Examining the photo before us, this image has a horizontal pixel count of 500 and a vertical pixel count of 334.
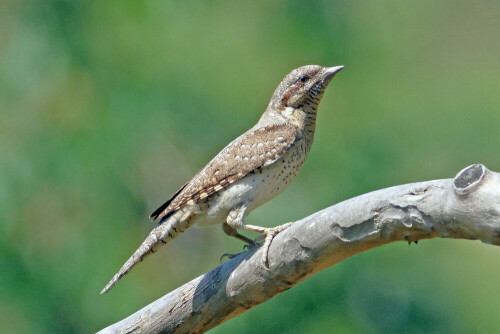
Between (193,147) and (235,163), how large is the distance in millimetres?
3117

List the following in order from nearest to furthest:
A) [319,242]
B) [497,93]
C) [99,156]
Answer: [319,242] → [99,156] → [497,93]

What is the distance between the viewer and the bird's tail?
4.54 m

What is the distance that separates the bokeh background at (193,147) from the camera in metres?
6.73

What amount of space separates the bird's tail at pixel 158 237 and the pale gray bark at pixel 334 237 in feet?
1.16

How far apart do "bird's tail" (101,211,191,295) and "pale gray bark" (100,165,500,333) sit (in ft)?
1.16

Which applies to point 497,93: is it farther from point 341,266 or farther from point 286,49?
point 341,266

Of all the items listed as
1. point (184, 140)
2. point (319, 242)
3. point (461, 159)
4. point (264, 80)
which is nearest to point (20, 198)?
point (184, 140)

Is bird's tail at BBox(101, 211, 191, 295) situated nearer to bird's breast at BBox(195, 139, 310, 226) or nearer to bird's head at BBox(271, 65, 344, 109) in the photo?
bird's breast at BBox(195, 139, 310, 226)

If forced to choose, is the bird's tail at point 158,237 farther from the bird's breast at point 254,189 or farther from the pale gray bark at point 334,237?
the pale gray bark at point 334,237

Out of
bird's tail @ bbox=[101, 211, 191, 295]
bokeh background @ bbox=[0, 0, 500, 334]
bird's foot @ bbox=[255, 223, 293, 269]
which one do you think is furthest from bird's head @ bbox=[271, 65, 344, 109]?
bokeh background @ bbox=[0, 0, 500, 334]

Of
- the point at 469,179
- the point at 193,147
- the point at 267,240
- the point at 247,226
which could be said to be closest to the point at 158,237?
the point at 247,226

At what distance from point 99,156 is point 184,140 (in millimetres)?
828

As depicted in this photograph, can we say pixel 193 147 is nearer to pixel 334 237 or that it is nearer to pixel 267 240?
pixel 267 240

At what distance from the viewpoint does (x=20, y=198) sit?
749 centimetres
